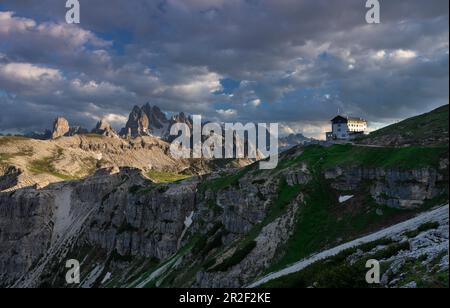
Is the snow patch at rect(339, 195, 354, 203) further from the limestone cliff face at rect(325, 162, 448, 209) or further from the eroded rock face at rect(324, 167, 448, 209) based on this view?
the limestone cliff face at rect(325, 162, 448, 209)

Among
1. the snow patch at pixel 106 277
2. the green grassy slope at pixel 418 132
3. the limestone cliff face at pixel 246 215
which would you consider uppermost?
the green grassy slope at pixel 418 132

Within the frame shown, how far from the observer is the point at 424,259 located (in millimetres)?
33719

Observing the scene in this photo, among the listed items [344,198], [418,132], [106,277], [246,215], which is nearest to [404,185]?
[344,198]

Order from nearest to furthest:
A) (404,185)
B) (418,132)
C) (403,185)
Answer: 1. (404,185)
2. (403,185)
3. (418,132)

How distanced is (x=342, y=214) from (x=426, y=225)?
34020 millimetres

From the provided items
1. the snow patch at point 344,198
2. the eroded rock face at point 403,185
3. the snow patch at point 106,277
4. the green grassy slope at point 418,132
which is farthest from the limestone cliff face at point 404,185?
the snow patch at point 106,277

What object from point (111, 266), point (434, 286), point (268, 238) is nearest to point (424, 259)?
point (434, 286)

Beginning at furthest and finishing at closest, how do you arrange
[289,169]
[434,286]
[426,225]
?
[289,169], [426,225], [434,286]

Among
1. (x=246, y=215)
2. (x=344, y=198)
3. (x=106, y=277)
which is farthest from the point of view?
(x=106, y=277)

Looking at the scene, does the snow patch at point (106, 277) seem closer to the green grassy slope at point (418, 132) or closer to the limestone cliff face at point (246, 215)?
the limestone cliff face at point (246, 215)

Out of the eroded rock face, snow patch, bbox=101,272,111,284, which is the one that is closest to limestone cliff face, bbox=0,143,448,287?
Answer: the eroded rock face

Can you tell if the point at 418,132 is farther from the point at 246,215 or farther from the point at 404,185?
the point at 246,215

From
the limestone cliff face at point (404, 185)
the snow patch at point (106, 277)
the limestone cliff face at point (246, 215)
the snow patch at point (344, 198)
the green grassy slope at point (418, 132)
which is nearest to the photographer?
the limestone cliff face at point (404, 185)

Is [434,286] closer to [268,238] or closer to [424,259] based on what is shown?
[424,259]
